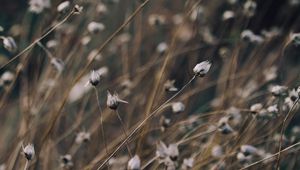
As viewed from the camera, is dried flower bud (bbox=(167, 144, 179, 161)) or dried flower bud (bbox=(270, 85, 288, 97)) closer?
dried flower bud (bbox=(167, 144, 179, 161))

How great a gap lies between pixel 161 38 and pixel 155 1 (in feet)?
0.88

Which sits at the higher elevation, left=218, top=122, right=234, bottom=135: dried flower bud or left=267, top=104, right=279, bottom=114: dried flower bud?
left=218, top=122, right=234, bottom=135: dried flower bud

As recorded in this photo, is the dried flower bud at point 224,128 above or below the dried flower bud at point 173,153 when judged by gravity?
above

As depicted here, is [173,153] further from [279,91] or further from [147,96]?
[147,96]

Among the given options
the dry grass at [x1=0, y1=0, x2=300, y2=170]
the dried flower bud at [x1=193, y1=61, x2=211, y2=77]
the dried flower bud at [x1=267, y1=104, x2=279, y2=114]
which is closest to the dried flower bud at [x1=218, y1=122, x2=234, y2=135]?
the dry grass at [x1=0, y1=0, x2=300, y2=170]

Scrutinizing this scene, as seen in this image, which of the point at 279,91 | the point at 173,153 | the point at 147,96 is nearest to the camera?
the point at 173,153

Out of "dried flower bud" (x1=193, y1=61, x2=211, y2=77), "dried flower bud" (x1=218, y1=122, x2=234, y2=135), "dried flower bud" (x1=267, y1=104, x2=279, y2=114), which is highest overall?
"dried flower bud" (x1=193, y1=61, x2=211, y2=77)

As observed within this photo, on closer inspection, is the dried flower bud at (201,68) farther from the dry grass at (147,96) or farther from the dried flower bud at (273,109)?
the dried flower bud at (273,109)

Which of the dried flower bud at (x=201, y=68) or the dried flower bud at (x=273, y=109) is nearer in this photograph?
the dried flower bud at (x=201, y=68)

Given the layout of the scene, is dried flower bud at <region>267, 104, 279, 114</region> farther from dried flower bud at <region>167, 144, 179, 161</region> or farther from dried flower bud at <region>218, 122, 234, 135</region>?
dried flower bud at <region>167, 144, 179, 161</region>

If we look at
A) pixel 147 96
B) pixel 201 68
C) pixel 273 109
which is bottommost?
pixel 273 109

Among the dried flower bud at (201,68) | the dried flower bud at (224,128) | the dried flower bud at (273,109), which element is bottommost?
the dried flower bud at (273,109)

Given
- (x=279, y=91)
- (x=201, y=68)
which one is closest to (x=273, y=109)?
(x=279, y=91)

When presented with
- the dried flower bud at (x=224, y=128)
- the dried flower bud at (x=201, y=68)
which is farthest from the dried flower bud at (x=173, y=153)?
the dried flower bud at (x=224, y=128)
